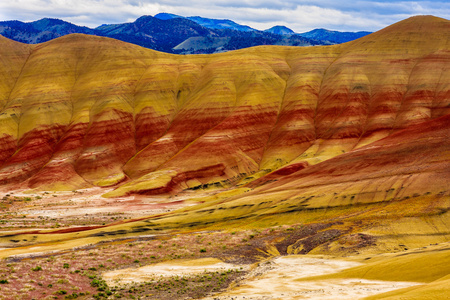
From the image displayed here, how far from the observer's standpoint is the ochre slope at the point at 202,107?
11319 cm

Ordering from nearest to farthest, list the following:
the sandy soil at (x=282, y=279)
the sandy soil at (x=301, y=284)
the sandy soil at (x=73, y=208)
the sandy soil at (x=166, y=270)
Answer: the sandy soil at (x=301, y=284), the sandy soil at (x=282, y=279), the sandy soil at (x=166, y=270), the sandy soil at (x=73, y=208)

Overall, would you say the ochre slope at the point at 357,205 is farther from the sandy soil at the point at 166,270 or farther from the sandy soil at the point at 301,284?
the sandy soil at the point at 166,270

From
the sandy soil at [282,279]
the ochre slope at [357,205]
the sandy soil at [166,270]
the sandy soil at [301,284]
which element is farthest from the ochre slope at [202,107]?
the sandy soil at [301,284]

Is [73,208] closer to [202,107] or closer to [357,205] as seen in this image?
[357,205]

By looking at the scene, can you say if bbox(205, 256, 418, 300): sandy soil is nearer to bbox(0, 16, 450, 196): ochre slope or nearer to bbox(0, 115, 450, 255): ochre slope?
bbox(0, 115, 450, 255): ochre slope

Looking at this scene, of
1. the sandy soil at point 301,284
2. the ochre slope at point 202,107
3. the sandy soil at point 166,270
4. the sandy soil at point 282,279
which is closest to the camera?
the sandy soil at point 301,284

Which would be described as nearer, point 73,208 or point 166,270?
point 166,270

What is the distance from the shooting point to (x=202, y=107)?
129500 mm

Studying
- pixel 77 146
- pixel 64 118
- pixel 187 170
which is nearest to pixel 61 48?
pixel 64 118

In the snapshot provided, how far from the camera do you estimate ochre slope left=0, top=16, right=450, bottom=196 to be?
371ft

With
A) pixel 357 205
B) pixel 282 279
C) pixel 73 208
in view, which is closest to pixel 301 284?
pixel 282 279

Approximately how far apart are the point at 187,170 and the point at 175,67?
176 ft

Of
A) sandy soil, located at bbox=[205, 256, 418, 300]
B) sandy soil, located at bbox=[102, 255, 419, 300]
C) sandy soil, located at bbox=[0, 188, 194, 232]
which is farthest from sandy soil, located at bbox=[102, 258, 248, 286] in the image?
sandy soil, located at bbox=[0, 188, 194, 232]

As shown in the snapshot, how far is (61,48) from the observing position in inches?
6142
